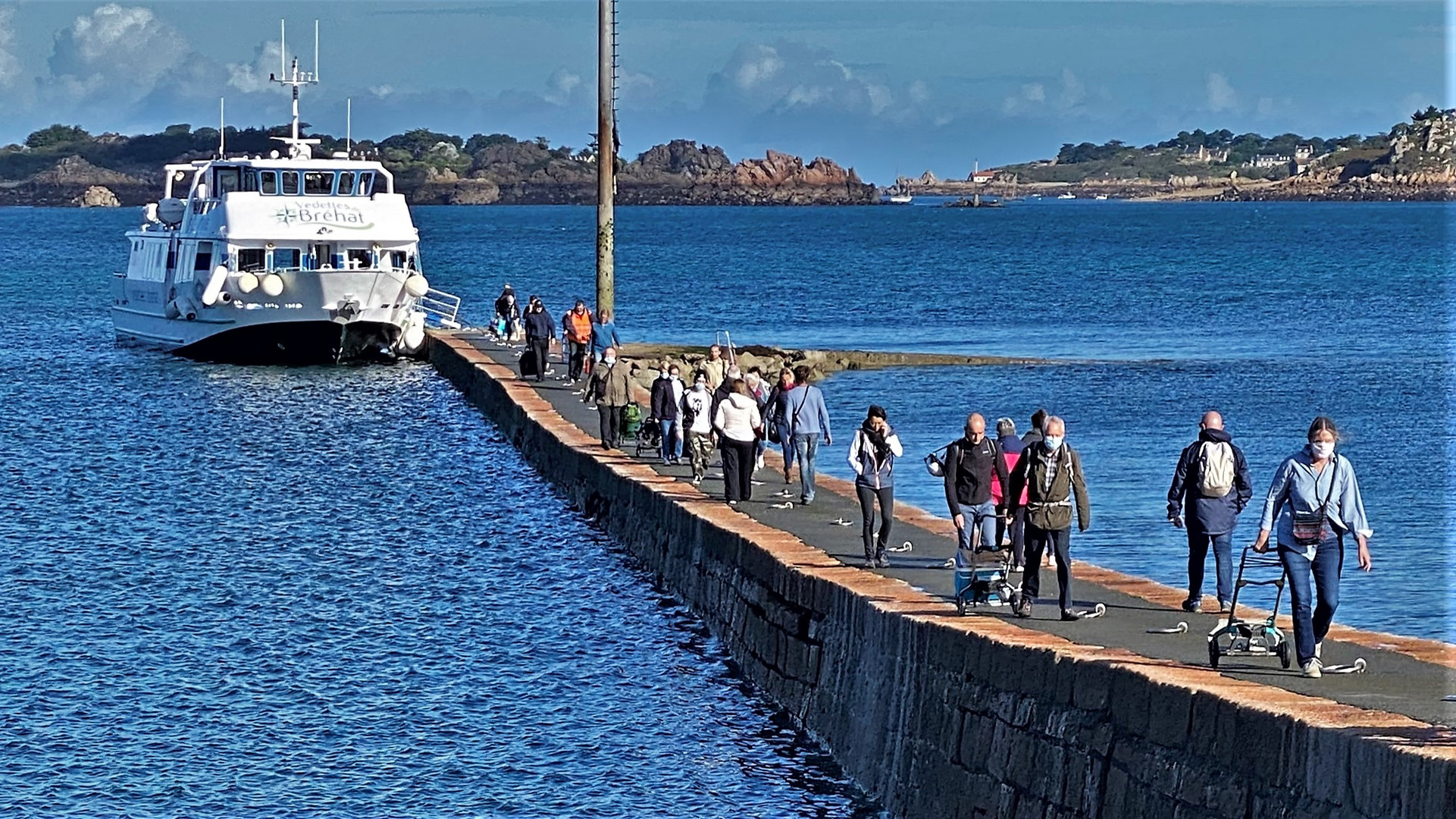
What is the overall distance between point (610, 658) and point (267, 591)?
5.08 meters

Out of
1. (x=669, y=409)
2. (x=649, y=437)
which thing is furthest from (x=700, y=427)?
(x=649, y=437)

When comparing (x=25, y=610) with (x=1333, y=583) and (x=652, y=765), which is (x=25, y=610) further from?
(x=1333, y=583)

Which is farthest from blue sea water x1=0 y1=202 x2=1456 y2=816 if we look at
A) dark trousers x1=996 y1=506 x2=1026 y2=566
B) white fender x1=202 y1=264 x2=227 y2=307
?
dark trousers x1=996 y1=506 x2=1026 y2=566

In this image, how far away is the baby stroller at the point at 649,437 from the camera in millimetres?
25141

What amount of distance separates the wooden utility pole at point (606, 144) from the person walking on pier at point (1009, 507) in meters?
20.8

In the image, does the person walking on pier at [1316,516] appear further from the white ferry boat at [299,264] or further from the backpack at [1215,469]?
the white ferry boat at [299,264]

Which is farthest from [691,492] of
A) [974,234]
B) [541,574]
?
[974,234]

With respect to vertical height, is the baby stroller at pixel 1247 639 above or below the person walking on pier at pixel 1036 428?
below

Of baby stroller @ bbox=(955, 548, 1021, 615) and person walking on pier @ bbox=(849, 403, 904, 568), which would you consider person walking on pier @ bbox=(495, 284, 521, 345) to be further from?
baby stroller @ bbox=(955, 548, 1021, 615)

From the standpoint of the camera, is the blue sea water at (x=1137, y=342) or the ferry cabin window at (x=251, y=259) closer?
the blue sea water at (x=1137, y=342)

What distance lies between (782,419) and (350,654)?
4950 millimetres

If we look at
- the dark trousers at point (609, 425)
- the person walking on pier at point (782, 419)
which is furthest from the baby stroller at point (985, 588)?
the dark trousers at point (609, 425)

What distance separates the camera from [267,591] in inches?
861

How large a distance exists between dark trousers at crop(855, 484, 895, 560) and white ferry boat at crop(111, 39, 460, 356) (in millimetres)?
30891
